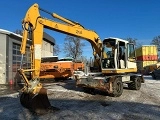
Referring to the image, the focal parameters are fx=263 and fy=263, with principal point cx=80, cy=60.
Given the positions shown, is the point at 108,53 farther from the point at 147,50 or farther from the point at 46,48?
the point at 147,50

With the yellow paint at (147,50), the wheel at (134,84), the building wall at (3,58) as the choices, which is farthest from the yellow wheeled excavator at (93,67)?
the yellow paint at (147,50)

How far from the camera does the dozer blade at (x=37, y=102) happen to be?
936cm

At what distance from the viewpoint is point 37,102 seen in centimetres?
946

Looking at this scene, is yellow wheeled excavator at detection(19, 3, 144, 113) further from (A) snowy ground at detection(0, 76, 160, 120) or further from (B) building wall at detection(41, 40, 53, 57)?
(B) building wall at detection(41, 40, 53, 57)

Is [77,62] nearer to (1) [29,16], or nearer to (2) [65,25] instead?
(2) [65,25]

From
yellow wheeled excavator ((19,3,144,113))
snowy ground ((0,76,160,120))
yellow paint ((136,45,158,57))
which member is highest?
yellow paint ((136,45,158,57))

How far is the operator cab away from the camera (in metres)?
14.6

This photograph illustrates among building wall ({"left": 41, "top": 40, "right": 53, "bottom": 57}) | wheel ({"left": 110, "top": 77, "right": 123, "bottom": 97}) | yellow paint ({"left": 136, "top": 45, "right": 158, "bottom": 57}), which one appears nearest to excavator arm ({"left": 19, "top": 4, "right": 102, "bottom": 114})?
wheel ({"left": 110, "top": 77, "right": 123, "bottom": 97})

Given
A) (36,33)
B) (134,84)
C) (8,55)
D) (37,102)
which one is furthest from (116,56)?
(8,55)

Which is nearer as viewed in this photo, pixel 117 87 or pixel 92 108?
pixel 92 108

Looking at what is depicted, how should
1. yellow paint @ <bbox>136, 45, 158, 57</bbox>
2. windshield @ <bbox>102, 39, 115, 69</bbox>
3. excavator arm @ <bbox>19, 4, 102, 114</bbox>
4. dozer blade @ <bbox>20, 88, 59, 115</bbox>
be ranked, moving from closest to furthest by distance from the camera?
1. dozer blade @ <bbox>20, 88, 59, 115</bbox>
2. excavator arm @ <bbox>19, 4, 102, 114</bbox>
3. windshield @ <bbox>102, 39, 115, 69</bbox>
4. yellow paint @ <bbox>136, 45, 158, 57</bbox>

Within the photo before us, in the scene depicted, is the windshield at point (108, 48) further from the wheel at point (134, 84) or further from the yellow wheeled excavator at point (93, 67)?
the wheel at point (134, 84)

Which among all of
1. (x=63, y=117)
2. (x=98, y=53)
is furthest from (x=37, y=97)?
(x=98, y=53)

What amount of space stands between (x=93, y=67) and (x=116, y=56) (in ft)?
7.65
